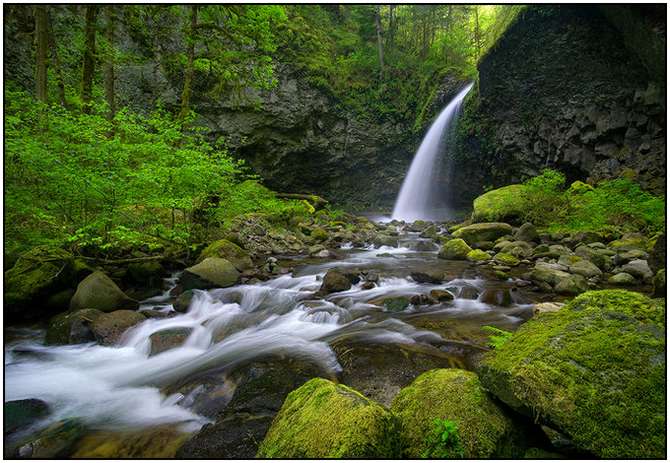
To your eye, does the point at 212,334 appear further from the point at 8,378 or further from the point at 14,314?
the point at 14,314

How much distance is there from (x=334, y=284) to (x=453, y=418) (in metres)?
4.97

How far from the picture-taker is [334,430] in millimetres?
1963

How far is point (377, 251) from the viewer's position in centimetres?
1191

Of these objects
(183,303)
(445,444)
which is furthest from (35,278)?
(445,444)

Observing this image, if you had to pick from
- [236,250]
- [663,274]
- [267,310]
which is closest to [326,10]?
[236,250]

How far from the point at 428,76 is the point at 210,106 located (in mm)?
13512

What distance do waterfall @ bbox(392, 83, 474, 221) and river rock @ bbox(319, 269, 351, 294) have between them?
47.7 feet

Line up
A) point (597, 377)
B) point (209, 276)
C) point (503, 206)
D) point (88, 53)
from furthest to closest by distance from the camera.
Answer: point (503, 206) → point (88, 53) → point (209, 276) → point (597, 377)

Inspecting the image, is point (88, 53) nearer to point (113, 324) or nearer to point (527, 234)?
point (113, 324)

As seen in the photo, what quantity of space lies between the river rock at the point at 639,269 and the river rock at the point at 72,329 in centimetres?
943

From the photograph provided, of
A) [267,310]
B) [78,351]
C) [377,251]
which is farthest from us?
[377,251]

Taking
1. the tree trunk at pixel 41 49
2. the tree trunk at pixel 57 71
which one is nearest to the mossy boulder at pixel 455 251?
the tree trunk at pixel 41 49

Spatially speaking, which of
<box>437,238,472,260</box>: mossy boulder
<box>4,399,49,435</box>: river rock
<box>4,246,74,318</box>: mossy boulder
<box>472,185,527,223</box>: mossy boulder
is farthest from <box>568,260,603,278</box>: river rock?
<box>4,246,74,318</box>: mossy boulder

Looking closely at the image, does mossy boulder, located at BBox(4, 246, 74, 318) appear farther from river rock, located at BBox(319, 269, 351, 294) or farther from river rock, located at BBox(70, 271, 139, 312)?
river rock, located at BBox(319, 269, 351, 294)
